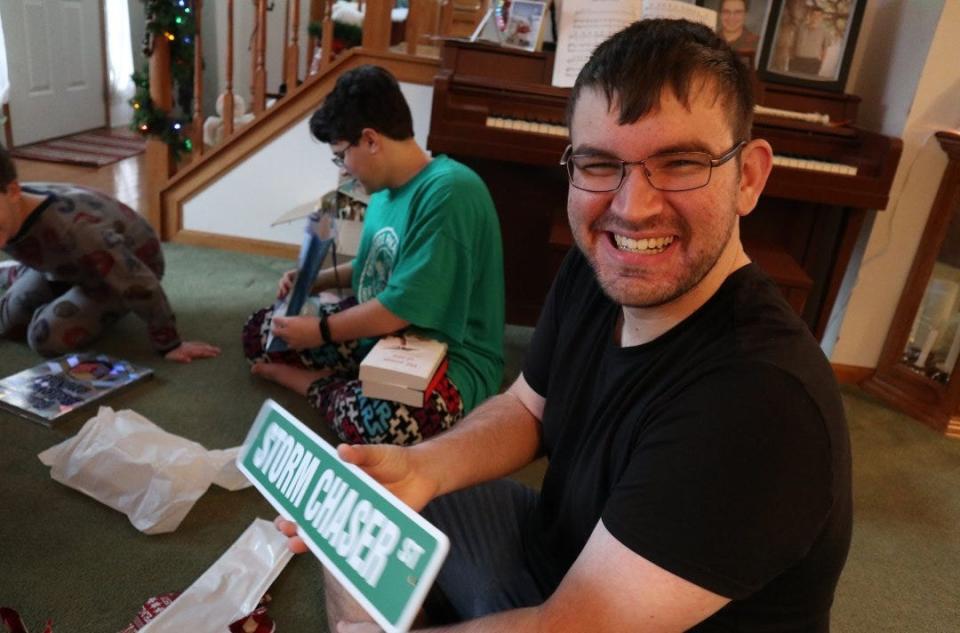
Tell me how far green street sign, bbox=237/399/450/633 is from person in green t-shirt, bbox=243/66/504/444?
0.77 metres

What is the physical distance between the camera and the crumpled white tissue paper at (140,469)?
140cm

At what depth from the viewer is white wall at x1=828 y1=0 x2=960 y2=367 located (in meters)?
2.12

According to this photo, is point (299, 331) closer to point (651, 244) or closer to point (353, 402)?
point (353, 402)

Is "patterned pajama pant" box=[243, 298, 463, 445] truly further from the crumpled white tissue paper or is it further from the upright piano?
the upright piano

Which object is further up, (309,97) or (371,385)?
(309,97)

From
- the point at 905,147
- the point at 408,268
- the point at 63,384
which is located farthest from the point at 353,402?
the point at 905,147

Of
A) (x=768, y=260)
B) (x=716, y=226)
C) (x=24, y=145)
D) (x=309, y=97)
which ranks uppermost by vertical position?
(x=716, y=226)

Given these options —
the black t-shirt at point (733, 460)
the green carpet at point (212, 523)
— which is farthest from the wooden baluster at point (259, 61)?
the black t-shirt at point (733, 460)

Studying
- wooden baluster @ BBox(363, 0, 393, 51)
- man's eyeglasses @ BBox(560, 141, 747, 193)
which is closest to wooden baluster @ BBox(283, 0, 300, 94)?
wooden baluster @ BBox(363, 0, 393, 51)

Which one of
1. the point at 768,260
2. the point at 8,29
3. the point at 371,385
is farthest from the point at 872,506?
the point at 8,29

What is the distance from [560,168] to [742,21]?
756mm

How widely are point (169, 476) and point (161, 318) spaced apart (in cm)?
69

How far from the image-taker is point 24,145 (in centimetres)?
435

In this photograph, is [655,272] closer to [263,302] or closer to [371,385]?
[371,385]
